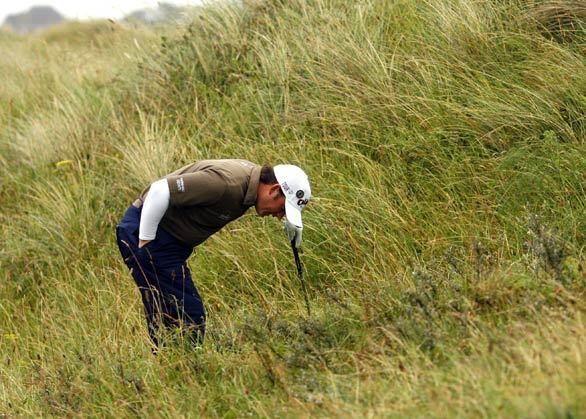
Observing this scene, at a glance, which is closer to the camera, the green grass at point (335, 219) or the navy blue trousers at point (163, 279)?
the green grass at point (335, 219)

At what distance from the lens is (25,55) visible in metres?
14.2

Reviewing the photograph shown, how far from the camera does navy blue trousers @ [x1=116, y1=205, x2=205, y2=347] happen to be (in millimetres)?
6160

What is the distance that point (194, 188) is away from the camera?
589cm

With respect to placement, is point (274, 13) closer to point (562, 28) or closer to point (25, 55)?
point (562, 28)

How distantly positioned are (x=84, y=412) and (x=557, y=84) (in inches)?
159

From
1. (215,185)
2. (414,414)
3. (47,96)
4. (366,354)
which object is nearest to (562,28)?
(215,185)

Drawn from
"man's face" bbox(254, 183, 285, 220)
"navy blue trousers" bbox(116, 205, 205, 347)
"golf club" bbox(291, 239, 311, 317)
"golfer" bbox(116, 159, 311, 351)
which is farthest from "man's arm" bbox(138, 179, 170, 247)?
"golf club" bbox(291, 239, 311, 317)

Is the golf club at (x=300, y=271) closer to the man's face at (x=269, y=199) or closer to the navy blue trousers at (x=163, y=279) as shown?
the man's face at (x=269, y=199)

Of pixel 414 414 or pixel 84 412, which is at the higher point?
pixel 414 414

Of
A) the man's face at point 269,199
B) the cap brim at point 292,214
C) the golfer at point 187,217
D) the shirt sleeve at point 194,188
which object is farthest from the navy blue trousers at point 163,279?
the cap brim at point 292,214

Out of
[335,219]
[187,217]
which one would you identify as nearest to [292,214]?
[187,217]

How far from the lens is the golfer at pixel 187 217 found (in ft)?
19.4

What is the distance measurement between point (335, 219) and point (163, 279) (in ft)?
4.61

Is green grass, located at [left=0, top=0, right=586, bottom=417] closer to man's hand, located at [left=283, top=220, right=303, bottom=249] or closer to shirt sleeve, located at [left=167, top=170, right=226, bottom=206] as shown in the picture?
man's hand, located at [left=283, top=220, right=303, bottom=249]
